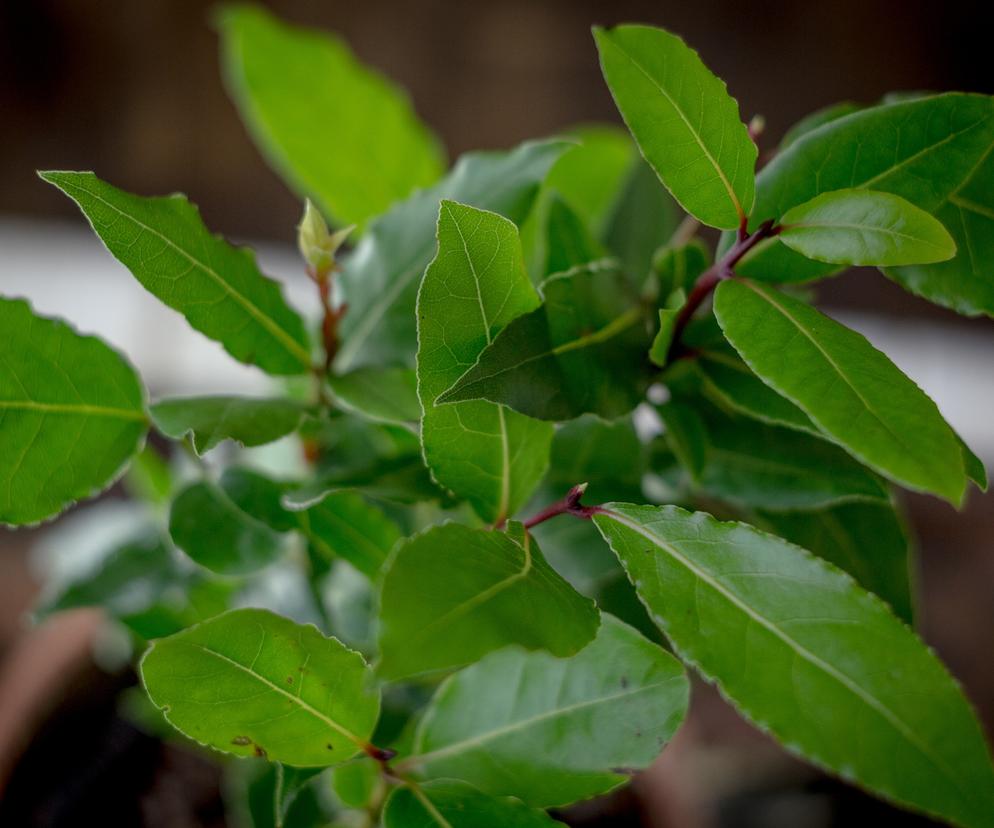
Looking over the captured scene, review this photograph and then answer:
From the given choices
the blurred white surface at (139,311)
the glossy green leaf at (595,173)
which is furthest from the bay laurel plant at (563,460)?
the blurred white surface at (139,311)

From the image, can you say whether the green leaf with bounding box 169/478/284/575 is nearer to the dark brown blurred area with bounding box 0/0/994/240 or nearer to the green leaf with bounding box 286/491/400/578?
the green leaf with bounding box 286/491/400/578

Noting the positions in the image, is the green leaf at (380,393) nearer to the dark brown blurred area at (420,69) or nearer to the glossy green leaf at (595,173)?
the glossy green leaf at (595,173)

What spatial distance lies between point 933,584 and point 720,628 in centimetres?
137

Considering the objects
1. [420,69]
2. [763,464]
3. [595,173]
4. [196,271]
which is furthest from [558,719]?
[420,69]

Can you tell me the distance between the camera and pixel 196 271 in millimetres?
469

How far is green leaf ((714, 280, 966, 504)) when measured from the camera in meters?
0.36

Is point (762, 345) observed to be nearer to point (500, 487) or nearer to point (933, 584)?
point (500, 487)

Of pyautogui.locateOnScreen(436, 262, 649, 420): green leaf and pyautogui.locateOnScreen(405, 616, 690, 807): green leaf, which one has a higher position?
pyautogui.locateOnScreen(436, 262, 649, 420): green leaf

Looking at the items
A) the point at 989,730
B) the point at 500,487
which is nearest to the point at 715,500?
the point at 500,487

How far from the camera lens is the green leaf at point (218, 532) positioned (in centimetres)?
55

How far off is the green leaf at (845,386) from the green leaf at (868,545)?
0.19 metres

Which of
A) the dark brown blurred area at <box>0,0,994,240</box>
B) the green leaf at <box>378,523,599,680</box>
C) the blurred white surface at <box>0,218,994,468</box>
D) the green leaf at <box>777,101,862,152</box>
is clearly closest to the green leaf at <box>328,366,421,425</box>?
the green leaf at <box>378,523,599,680</box>

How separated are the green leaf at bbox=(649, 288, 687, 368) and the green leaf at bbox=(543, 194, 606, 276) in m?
0.06

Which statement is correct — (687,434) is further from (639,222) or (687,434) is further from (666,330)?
(639,222)
